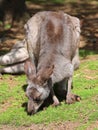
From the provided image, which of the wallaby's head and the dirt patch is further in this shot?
the wallaby's head

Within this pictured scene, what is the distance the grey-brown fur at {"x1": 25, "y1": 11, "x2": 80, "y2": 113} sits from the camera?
648cm

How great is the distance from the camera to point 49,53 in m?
6.87

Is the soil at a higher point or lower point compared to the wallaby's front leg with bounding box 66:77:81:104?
lower

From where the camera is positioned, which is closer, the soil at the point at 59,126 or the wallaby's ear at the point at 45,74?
the soil at the point at 59,126

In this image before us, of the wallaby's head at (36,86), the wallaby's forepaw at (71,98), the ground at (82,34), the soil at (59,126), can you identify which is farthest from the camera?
the wallaby's forepaw at (71,98)

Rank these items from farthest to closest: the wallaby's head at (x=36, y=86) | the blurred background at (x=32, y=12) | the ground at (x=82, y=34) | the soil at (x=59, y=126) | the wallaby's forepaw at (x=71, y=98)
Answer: the blurred background at (x=32, y=12) < the wallaby's forepaw at (x=71, y=98) < the wallaby's head at (x=36, y=86) < the ground at (x=82, y=34) < the soil at (x=59, y=126)

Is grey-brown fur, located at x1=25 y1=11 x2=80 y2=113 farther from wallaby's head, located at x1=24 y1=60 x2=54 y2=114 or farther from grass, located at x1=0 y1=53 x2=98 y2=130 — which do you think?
grass, located at x1=0 y1=53 x2=98 y2=130

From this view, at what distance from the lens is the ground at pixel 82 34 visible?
630cm

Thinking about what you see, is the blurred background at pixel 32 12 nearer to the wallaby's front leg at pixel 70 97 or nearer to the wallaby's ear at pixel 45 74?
the wallaby's front leg at pixel 70 97

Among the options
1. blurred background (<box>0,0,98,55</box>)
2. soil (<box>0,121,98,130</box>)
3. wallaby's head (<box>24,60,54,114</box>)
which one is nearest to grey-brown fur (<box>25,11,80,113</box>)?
wallaby's head (<box>24,60,54,114</box>)

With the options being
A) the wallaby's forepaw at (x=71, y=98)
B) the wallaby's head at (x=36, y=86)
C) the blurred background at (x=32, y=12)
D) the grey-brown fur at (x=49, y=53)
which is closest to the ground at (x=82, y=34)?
the blurred background at (x=32, y=12)

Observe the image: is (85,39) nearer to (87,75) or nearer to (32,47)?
(87,75)

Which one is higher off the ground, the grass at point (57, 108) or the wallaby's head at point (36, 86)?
the wallaby's head at point (36, 86)

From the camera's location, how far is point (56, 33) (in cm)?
702
